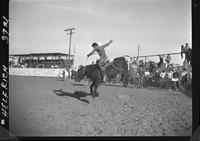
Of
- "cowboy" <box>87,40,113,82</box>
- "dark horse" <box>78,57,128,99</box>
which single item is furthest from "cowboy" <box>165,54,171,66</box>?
"cowboy" <box>87,40,113,82</box>

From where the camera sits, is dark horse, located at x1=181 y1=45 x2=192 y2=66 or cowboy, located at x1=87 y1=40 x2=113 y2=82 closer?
dark horse, located at x1=181 y1=45 x2=192 y2=66

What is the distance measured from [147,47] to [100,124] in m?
1.16

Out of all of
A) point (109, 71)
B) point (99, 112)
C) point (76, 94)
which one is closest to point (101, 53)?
point (109, 71)

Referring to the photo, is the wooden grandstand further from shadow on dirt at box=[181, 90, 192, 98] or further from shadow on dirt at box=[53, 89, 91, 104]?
shadow on dirt at box=[181, 90, 192, 98]

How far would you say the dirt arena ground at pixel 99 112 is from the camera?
3395 millimetres

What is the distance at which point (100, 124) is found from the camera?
3.40m

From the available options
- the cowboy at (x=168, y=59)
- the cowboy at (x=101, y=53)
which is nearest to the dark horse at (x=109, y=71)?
the cowboy at (x=101, y=53)

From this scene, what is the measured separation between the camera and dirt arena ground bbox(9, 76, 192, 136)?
3.39 meters

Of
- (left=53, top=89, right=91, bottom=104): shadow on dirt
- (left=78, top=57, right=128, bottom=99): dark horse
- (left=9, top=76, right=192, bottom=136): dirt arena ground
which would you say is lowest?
(left=9, top=76, right=192, bottom=136): dirt arena ground

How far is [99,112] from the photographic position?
343cm

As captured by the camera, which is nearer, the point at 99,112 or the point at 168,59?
the point at 99,112

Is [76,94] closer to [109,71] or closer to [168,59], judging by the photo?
[109,71]

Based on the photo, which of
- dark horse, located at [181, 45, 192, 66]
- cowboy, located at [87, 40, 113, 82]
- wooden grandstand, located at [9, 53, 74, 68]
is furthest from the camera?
wooden grandstand, located at [9, 53, 74, 68]

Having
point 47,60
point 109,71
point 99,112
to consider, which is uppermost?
point 47,60
